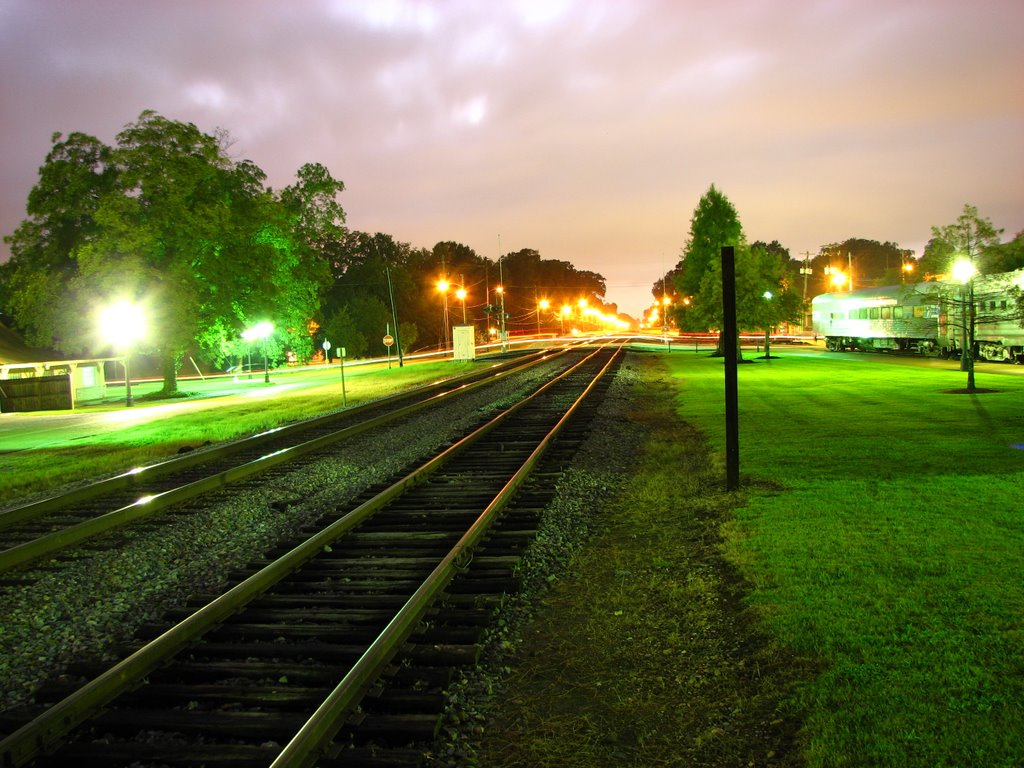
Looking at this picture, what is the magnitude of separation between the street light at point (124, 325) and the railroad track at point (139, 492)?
15361mm

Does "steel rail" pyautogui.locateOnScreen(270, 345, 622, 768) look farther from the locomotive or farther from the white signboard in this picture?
the white signboard

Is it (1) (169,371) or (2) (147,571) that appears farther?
(1) (169,371)

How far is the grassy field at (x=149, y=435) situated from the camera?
13594mm

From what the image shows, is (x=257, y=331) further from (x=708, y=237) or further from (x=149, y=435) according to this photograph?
(x=708, y=237)

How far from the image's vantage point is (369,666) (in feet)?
15.0

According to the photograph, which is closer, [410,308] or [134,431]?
[134,431]

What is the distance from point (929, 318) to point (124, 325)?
40.6 m

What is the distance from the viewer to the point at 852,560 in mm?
6953

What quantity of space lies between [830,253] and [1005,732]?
6788 inches

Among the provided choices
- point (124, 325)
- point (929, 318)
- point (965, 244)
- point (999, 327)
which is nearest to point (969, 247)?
point (965, 244)

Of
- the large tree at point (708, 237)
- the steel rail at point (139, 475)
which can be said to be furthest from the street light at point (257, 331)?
the large tree at point (708, 237)

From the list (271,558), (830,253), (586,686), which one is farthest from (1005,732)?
(830,253)

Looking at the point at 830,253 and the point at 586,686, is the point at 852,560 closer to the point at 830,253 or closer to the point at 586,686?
the point at 586,686

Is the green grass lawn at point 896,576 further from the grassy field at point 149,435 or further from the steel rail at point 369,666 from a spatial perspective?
the grassy field at point 149,435
